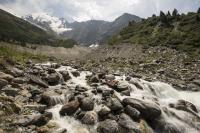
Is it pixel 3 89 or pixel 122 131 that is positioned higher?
pixel 3 89

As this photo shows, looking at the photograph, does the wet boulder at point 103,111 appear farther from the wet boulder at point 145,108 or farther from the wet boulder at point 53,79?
the wet boulder at point 53,79

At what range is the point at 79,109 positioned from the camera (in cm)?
2292

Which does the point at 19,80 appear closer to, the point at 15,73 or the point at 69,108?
the point at 15,73

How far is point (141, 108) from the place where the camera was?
927 inches

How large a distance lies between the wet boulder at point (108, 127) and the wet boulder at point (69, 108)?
267 centimetres

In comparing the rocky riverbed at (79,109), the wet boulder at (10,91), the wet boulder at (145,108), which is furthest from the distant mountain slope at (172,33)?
the wet boulder at (10,91)

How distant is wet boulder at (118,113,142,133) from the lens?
68.7ft

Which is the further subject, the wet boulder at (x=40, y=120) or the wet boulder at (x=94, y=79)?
the wet boulder at (x=94, y=79)

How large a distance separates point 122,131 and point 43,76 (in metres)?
12.8

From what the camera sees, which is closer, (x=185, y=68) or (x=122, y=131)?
(x=122, y=131)

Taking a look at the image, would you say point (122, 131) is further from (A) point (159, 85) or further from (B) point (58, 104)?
(A) point (159, 85)

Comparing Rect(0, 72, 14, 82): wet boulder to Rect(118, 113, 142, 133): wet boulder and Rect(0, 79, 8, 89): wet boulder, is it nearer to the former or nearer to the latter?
Rect(0, 79, 8, 89): wet boulder

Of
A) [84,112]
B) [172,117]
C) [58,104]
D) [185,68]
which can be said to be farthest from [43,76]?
[185,68]

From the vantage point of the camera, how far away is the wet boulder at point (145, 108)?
23500 millimetres
